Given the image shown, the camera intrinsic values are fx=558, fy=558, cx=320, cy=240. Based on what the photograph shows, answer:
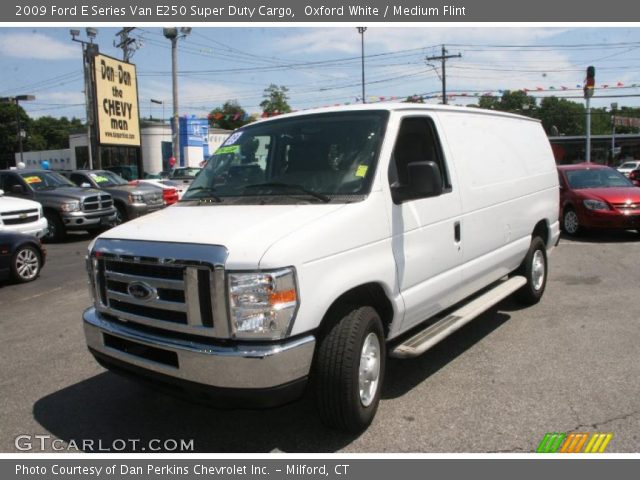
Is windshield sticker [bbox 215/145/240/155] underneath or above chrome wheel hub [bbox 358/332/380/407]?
above

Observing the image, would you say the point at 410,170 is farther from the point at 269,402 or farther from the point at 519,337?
the point at 519,337

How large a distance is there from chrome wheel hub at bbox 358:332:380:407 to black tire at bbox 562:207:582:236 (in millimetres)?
9594

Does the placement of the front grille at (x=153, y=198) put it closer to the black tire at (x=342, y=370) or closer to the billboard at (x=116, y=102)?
the billboard at (x=116, y=102)

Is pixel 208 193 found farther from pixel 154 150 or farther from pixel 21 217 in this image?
pixel 154 150

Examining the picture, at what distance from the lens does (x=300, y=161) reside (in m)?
4.16

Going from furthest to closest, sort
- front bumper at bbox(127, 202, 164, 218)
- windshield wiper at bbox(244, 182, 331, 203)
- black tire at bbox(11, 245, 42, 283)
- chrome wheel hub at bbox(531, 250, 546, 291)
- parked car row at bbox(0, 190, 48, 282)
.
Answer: front bumper at bbox(127, 202, 164, 218) < black tire at bbox(11, 245, 42, 283) < parked car row at bbox(0, 190, 48, 282) < chrome wheel hub at bbox(531, 250, 546, 291) < windshield wiper at bbox(244, 182, 331, 203)

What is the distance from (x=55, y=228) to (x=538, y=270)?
12.3m

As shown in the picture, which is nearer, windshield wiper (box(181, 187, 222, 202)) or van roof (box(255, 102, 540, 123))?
windshield wiper (box(181, 187, 222, 202))

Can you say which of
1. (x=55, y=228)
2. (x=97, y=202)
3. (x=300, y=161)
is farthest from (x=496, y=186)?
(x=55, y=228)

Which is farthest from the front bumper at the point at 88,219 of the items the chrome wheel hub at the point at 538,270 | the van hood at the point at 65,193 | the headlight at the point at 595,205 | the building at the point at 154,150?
the building at the point at 154,150

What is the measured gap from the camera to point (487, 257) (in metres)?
5.21

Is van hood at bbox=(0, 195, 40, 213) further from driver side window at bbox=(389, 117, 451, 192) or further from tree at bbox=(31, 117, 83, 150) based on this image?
tree at bbox=(31, 117, 83, 150)

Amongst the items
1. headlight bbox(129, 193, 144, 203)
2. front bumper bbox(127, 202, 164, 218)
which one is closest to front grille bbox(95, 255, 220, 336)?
front bumper bbox(127, 202, 164, 218)

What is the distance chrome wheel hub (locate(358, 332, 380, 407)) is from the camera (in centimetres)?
358
